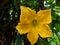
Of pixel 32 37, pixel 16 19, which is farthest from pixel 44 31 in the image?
pixel 16 19

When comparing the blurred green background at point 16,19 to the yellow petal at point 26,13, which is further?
the blurred green background at point 16,19

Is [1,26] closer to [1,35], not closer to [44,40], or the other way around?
[1,35]

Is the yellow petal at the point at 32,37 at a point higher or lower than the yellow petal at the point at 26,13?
lower

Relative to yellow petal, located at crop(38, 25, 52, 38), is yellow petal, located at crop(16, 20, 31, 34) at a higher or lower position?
higher

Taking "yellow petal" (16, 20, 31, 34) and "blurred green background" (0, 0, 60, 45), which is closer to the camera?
"yellow petal" (16, 20, 31, 34)

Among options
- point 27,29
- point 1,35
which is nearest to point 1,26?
point 1,35
